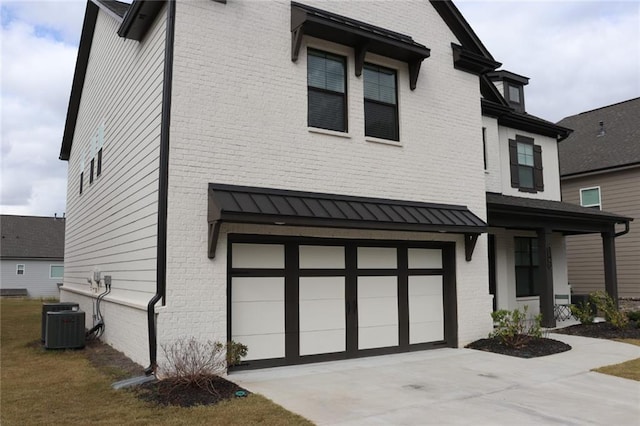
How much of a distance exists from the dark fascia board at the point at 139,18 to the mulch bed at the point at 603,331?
1199 cm

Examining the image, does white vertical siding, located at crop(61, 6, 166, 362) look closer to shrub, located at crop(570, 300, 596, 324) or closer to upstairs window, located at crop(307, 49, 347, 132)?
upstairs window, located at crop(307, 49, 347, 132)

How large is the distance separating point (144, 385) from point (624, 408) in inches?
255

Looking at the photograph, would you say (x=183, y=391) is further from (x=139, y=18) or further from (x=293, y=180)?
(x=139, y=18)

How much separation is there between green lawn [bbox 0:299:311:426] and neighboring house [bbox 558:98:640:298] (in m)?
20.0

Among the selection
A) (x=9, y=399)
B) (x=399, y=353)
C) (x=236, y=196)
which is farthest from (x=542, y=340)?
(x=9, y=399)

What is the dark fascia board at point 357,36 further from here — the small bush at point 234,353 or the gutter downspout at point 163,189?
the small bush at point 234,353

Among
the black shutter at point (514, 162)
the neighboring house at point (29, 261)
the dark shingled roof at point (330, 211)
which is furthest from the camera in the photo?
the neighboring house at point (29, 261)

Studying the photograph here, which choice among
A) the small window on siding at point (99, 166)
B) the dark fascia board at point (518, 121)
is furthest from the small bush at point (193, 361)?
the dark fascia board at point (518, 121)

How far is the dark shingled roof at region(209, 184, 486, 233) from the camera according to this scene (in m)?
8.14

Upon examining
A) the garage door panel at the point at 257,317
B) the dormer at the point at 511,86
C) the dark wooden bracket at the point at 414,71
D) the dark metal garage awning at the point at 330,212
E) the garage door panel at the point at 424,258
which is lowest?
the garage door panel at the point at 257,317

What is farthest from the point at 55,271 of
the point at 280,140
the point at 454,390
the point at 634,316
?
the point at 454,390

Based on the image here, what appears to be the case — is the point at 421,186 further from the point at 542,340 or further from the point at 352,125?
the point at 542,340

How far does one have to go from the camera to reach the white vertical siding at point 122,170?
883 centimetres

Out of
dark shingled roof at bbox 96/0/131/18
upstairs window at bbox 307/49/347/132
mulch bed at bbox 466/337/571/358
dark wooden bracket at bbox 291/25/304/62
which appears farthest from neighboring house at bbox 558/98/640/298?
dark shingled roof at bbox 96/0/131/18
